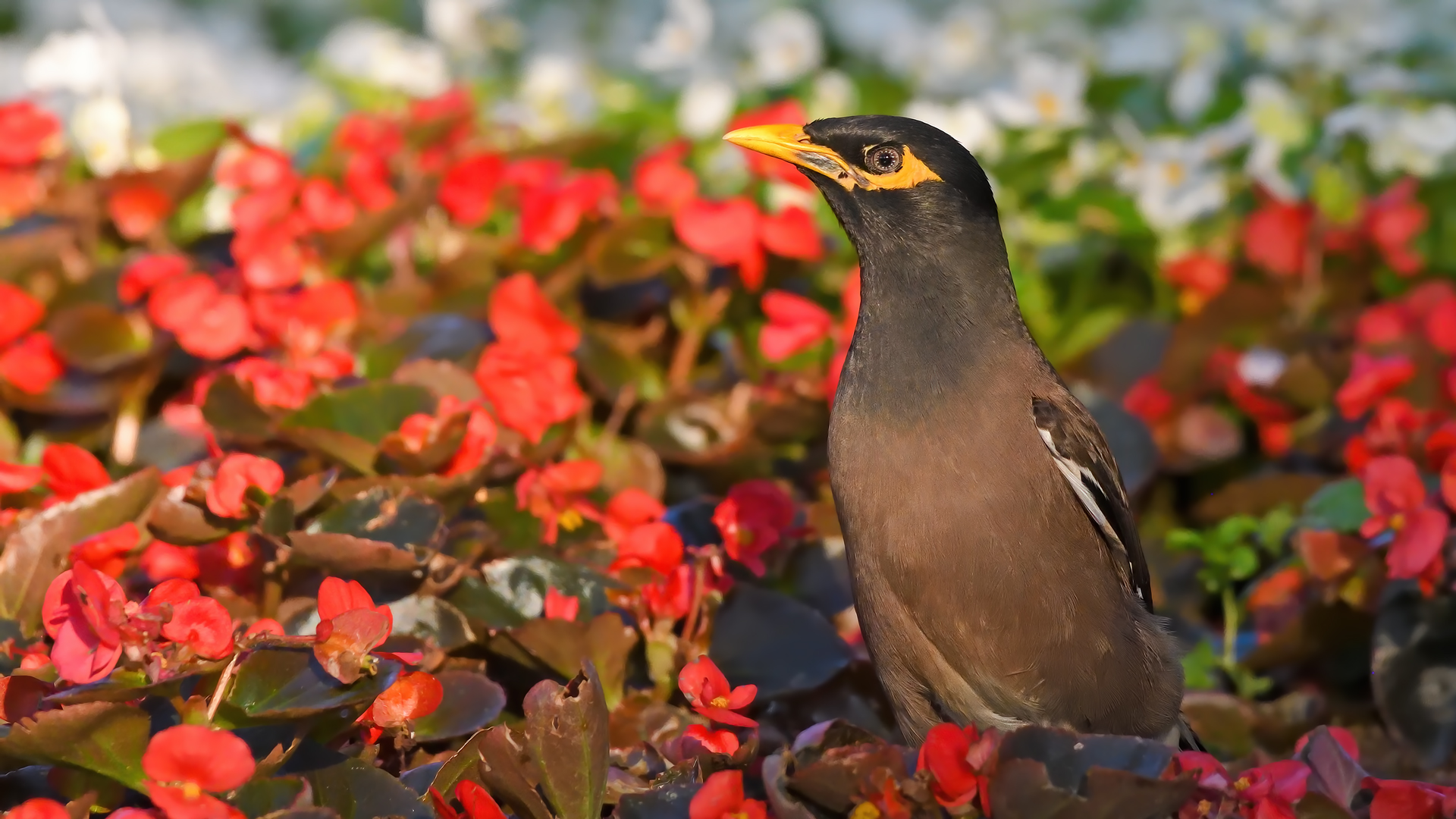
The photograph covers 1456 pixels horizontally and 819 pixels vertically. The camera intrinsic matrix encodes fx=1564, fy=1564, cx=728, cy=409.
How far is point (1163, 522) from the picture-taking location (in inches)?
180

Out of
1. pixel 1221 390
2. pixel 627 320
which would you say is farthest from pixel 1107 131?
pixel 627 320

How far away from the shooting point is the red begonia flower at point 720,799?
2348 millimetres

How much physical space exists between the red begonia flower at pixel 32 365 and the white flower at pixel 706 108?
2.59m

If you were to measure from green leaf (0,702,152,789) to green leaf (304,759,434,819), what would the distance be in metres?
0.27

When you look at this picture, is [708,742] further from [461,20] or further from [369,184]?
[461,20]

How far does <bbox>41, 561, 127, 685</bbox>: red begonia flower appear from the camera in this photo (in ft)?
7.80

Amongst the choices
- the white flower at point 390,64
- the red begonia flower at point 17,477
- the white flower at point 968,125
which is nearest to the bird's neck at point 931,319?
the red begonia flower at point 17,477

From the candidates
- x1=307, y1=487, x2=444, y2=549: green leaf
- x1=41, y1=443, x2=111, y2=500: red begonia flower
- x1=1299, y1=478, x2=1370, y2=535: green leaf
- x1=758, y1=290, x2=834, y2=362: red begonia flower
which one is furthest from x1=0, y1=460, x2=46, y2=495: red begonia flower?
x1=1299, y1=478, x2=1370, y2=535: green leaf

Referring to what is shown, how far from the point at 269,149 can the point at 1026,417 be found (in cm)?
257

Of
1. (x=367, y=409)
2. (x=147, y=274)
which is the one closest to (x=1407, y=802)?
(x=367, y=409)

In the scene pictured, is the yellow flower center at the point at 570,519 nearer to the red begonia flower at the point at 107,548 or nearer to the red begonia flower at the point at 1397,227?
the red begonia flower at the point at 107,548

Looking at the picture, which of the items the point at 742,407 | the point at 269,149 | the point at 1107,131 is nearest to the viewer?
the point at 742,407

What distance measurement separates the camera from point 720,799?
7.72 feet

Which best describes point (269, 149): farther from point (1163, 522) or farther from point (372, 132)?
point (1163, 522)
